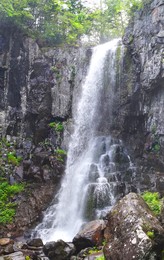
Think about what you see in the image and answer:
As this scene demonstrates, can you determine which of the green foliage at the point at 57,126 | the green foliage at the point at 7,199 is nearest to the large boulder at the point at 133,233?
the green foliage at the point at 7,199

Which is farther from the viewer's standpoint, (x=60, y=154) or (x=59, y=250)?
(x=60, y=154)

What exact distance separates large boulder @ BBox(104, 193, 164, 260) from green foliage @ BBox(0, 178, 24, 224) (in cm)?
984

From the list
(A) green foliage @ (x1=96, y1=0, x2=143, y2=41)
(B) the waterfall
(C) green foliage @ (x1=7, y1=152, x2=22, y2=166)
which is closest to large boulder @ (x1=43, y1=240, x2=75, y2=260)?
(B) the waterfall

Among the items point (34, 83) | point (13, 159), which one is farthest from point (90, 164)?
point (34, 83)

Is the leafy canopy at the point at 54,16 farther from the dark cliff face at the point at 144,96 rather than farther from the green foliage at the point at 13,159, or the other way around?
the green foliage at the point at 13,159

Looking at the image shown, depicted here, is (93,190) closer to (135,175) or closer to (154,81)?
(135,175)

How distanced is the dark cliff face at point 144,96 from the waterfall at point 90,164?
1055 mm

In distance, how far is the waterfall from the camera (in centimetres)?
1536

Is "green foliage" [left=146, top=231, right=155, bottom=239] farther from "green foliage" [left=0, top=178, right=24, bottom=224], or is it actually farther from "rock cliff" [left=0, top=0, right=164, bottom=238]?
"green foliage" [left=0, top=178, right=24, bottom=224]

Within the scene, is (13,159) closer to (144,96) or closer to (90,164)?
(90,164)

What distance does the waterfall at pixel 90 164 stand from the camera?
15359 mm

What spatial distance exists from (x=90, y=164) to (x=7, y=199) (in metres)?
5.68

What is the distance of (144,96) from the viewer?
63.8 ft

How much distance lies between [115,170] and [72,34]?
1382 cm
